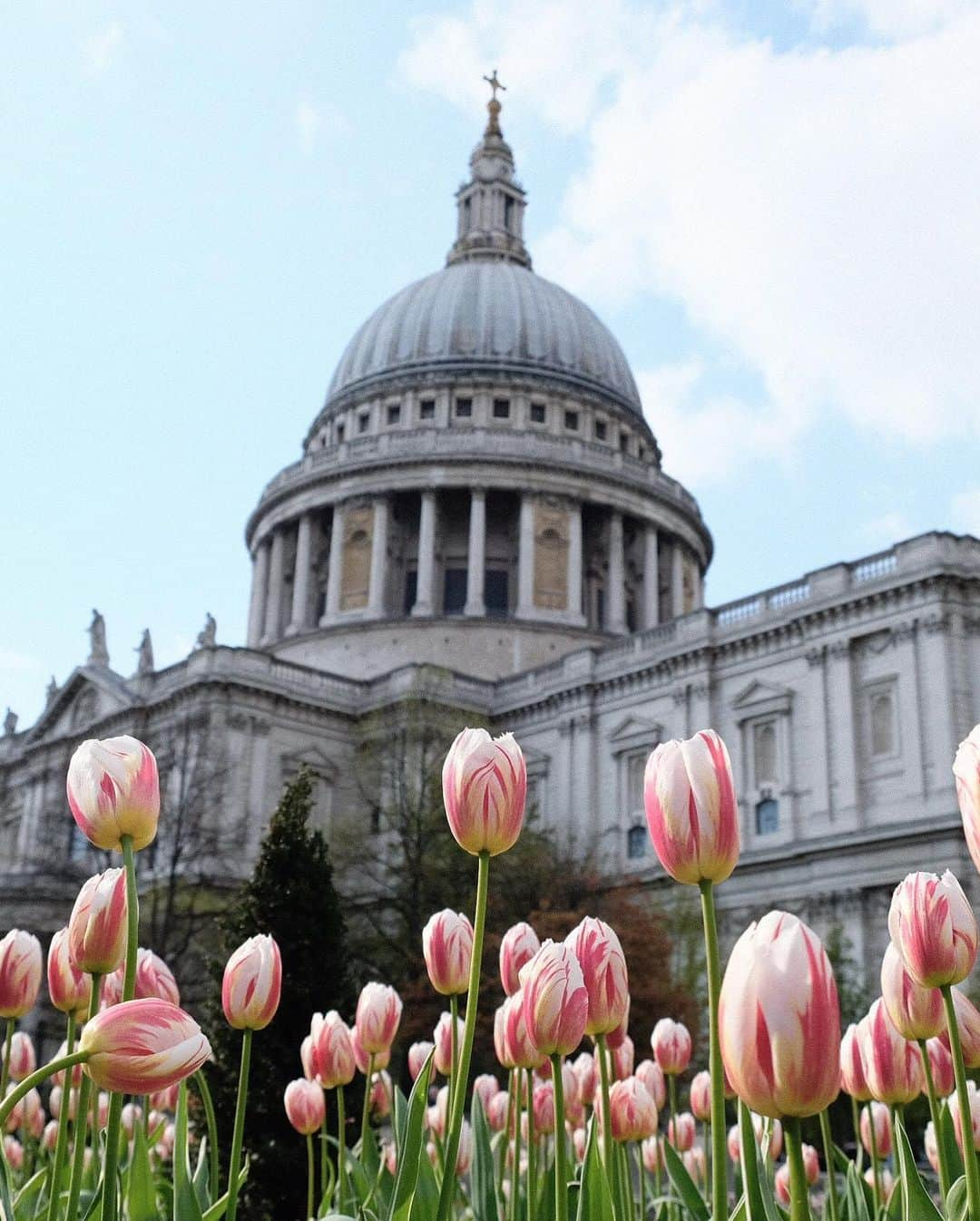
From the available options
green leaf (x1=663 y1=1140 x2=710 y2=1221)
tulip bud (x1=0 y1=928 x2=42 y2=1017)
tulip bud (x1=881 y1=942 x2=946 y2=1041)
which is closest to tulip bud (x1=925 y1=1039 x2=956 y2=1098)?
green leaf (x1=663 y1=1140 x2=710 y2=1221)

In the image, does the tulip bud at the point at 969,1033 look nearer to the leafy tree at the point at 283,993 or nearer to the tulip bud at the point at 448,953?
the tulip bud at the point at 448,953

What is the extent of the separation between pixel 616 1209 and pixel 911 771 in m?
38.0

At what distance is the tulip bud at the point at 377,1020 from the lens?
224 inches

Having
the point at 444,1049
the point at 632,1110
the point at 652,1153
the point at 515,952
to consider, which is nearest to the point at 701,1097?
the point at 652,1153

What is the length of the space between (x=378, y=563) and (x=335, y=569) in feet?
8.52

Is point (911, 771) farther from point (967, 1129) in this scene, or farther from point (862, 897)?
point (967, 1129)

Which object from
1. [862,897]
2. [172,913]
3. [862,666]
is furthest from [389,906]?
[862,666]

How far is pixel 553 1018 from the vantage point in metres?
3.77

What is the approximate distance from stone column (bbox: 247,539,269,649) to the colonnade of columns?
0.08m

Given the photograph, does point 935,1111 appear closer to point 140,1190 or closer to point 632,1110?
point 632,1110

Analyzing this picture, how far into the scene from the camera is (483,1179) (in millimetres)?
4742

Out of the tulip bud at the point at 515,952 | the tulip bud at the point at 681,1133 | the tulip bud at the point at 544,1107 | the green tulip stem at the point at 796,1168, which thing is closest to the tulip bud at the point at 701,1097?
the tulip bud at the point at 681,1133

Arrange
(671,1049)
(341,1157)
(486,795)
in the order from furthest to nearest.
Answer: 1. (671,1049)
2. (341,1157)
3. (486,795)

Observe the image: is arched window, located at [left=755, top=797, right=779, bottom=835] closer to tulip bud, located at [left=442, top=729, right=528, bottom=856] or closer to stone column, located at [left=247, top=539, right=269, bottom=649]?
stone column, located at [left=247, top=539, right=269, bottom=649]
